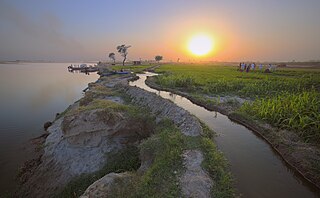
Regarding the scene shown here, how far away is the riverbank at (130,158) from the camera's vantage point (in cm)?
590

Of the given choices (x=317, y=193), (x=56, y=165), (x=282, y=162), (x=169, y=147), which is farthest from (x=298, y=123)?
(x=56, y=165)

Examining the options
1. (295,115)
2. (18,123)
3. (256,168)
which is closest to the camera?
(256,168)

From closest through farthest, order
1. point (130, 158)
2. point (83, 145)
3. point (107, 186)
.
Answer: point (107, 186) → point (130, 158) → point (83, 145)

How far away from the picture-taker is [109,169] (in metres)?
8.72

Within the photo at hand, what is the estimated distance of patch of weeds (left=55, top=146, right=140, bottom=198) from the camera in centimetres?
809

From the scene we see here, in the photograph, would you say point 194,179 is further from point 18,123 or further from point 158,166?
point 18,123

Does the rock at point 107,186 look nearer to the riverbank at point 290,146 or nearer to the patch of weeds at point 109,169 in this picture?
the patch of weeds at point 109,169

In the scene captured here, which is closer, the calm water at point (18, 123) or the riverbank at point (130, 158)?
the riverbank at point (130, 158)

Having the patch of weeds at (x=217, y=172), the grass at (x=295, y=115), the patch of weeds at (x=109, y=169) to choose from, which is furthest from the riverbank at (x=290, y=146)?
the patch of weeds at (x=109, y=169)

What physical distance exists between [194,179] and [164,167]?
1088mm

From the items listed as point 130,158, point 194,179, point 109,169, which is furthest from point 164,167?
point 109,169

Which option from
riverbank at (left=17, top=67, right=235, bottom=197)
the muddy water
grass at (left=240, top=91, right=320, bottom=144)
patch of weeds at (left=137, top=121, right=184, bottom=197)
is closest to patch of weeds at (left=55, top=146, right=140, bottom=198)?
riverbank at (left=17, top=67, right=235, bottom=197)

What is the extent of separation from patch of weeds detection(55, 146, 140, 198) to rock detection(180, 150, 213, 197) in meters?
2.57

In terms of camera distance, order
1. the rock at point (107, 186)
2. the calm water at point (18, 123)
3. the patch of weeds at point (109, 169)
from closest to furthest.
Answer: the rock at point (107, 186) → the patch of weeds at point (109, 169) → the calm water at point (18, 123)
